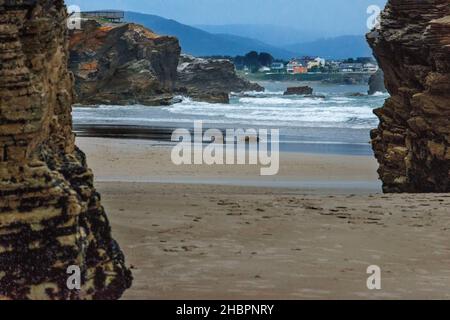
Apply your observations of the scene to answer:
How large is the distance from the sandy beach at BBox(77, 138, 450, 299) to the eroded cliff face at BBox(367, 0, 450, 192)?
68.8 inches

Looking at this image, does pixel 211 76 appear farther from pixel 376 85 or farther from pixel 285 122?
pixel 285 122

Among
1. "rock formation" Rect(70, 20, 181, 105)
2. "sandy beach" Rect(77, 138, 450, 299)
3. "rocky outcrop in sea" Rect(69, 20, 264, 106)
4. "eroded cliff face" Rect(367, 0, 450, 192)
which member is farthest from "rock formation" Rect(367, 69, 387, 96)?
"sandy beach" Rect(77, 138, 450, 299)

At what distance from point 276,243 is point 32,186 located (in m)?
3.47

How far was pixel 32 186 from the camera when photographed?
5.00 meters

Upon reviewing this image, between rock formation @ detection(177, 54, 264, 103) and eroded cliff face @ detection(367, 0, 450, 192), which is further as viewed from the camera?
rock formation @ detection(177, 54, 264, 103)

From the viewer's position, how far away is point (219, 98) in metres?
60.2

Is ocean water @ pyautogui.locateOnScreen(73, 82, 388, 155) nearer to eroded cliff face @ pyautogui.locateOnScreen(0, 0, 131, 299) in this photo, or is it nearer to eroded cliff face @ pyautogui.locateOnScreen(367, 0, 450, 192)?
eroded cliff face @ pyautogui.locateOnScreen(367, 0, 450, 192)

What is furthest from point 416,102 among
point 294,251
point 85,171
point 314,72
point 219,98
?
point 314,72

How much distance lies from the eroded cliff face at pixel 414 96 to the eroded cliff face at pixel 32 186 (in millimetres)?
8872

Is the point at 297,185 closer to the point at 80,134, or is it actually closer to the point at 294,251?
the point at 294,251

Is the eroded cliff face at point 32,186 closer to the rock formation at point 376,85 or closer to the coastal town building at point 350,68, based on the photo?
the rock formation at point 376,85

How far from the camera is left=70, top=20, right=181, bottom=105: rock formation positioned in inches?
2261

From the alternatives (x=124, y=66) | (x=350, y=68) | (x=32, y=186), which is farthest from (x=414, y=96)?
(x=350, y=68)

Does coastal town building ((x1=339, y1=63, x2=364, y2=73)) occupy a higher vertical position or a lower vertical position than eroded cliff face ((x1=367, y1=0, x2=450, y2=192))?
lower
